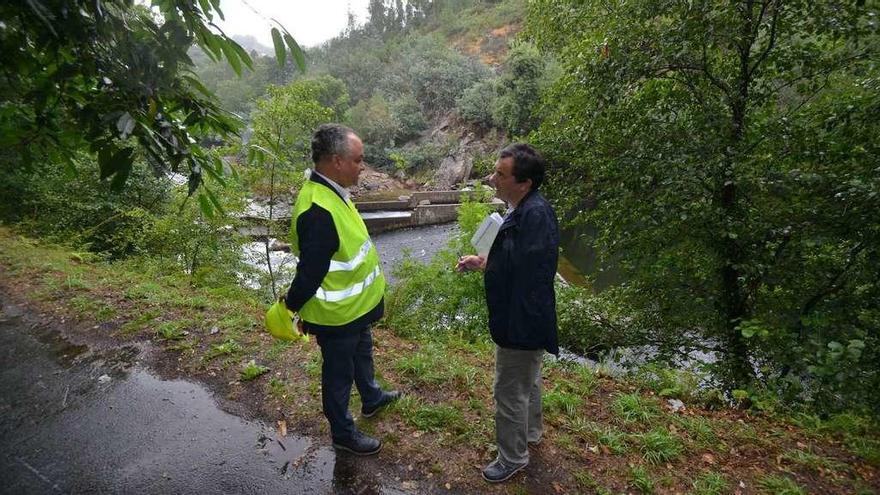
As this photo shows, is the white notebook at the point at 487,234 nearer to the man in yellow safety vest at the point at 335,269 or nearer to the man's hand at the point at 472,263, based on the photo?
the man's hand at the point at 472,263

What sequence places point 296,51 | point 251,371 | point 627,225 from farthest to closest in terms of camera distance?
1. point 627,225
2. point 251,371
3. point 296,51

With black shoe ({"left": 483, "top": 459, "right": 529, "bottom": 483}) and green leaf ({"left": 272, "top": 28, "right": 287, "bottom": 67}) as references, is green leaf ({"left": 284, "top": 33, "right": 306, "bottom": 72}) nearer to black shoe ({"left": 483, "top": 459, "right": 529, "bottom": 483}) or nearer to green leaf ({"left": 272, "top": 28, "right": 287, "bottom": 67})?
green leaf ({"left": 272, "top": 28, "right": 287, "bottom": 67})

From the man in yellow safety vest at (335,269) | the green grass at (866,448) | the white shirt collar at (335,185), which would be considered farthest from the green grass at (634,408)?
the white shirt collar at (335,185)

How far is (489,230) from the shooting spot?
259cm

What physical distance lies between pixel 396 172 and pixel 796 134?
27.7m

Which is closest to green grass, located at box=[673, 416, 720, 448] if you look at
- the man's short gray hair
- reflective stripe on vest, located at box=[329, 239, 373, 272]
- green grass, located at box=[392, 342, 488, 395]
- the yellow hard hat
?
green grass, located at box=[392, 342, 488, 395]

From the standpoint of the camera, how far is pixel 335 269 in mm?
2455

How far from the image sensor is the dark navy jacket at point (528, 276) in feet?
7.59

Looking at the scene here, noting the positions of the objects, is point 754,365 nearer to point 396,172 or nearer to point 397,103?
point 396,172

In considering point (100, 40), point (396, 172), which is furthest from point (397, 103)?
point (100, 40)

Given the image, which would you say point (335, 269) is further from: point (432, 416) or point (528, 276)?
point (432, 416)

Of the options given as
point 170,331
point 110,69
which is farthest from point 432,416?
point 170,331

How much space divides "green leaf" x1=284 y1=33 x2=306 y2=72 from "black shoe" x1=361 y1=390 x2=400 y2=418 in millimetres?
2425

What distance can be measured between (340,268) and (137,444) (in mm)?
1980
